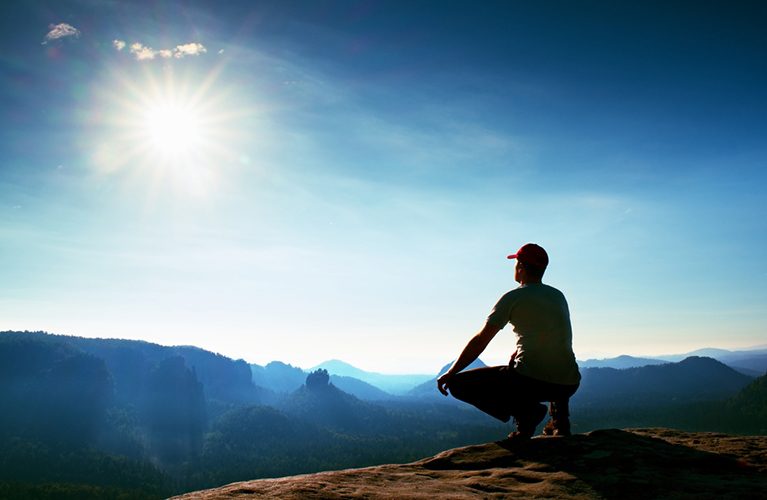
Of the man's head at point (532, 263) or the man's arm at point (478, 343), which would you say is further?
the man's head at point (532, 263)

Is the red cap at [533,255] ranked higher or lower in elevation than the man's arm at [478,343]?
higher

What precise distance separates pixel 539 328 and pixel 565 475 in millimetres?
2086

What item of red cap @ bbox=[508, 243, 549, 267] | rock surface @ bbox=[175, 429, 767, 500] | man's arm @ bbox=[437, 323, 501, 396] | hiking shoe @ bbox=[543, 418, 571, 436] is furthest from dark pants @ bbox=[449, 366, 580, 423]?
red cap @ bbox=[508, 243, 549, 267]

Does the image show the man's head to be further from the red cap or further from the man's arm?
the man's arm

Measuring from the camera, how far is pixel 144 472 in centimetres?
17162

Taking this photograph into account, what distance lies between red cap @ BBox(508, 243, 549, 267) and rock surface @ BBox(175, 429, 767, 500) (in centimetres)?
282

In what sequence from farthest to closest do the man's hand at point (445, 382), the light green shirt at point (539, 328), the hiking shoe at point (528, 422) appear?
the man's hand at point (445, 382) < the hiking shoe at point (528, 422) < the light green shirt at point (539, 328)

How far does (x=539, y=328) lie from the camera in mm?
6398

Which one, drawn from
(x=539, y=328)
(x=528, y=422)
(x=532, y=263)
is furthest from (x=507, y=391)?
(x=532, y=263)

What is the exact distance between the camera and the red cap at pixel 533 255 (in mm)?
6855

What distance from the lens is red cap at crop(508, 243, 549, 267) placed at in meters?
6.86

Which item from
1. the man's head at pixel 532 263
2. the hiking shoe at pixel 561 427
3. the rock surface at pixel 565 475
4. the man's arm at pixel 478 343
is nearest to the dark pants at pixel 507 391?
the hiking shoe at pixel 561 427

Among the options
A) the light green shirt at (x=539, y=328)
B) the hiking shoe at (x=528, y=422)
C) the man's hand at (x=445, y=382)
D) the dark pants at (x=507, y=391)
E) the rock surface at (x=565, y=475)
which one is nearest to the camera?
the rock surface at (x=565, y=475)

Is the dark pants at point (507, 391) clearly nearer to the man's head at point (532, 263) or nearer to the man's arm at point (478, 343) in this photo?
the man's arm at point (478, 343)
